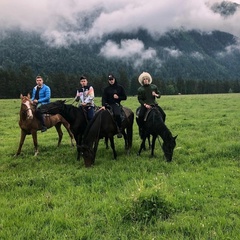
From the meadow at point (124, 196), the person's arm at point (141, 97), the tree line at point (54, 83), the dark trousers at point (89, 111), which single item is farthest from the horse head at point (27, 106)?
the tree line at point (54, 83)

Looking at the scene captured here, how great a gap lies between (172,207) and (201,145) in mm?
6770

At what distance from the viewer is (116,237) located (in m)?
5.69

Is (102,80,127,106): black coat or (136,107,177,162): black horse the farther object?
(102,80,127,106): black coat

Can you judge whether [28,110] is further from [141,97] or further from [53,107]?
[141,97]

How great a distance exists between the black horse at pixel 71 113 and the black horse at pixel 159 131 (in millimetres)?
2597

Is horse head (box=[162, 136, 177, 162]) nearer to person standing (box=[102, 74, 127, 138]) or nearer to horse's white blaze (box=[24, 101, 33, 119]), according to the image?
person standing (box=[102, 74, 127, 138])

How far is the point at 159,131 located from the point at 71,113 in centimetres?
362

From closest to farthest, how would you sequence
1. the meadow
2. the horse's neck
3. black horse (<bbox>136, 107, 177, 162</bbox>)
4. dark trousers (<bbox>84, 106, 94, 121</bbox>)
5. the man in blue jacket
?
the meadow → black horse (<bbox>136, 107, 177, 162</bbox>) → the horse's neck → dark trousers (<bbox>84, 106, 94, 121</bbox>) → the man in blue jacket

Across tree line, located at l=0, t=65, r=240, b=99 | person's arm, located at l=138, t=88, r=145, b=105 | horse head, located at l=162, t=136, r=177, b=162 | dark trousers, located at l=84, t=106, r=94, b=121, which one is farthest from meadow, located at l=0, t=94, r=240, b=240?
tree line, located at l=0, t=65, r=240, b=99

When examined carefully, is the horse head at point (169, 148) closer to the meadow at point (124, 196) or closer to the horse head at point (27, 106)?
the meadow at point (124, 196)

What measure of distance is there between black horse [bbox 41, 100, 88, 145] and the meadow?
1196 millimetres

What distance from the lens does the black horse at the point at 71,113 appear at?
11820 millimetres

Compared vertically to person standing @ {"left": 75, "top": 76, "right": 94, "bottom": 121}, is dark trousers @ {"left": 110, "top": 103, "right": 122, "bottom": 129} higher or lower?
lower

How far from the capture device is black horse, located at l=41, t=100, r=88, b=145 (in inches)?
465
